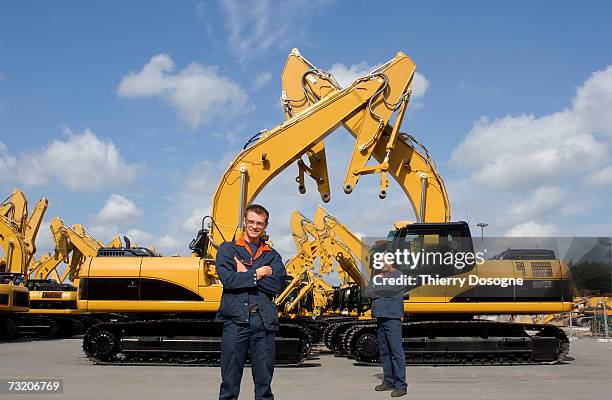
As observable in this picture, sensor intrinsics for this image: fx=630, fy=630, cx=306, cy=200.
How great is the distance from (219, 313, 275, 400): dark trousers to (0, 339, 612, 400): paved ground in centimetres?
340

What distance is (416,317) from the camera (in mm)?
13078

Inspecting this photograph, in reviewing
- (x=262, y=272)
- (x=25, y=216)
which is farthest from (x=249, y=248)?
(x=25, y=216)

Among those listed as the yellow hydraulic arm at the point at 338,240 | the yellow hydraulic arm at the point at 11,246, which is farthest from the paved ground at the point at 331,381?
the yellow hydraulic arm at the point at 11,246

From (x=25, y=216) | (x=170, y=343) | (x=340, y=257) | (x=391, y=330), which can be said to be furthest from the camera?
(x=25, y=216)

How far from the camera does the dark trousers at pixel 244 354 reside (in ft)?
16.2

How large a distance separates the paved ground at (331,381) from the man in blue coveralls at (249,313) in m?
3.42

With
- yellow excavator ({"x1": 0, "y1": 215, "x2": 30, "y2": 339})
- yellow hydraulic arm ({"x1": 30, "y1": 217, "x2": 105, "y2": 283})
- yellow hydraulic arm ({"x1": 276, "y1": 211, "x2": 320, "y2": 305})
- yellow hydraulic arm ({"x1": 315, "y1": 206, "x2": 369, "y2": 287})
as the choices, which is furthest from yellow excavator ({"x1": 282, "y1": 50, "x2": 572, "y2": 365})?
yellow hydraulic arm ({"x1": 30, "y1": 217, "x2": 105, "y2": 283})

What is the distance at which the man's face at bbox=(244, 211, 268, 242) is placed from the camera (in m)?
5.15

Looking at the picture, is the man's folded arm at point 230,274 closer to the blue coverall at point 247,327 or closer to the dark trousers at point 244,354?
the blue coverall at point 247,327

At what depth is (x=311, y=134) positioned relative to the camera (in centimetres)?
1450

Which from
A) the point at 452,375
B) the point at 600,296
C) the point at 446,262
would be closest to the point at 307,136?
the point at 446,262

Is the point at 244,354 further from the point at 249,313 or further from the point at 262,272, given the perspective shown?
the point at 262,272

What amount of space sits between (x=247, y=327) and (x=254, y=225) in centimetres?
82

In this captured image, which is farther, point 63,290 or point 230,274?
point 63,290
